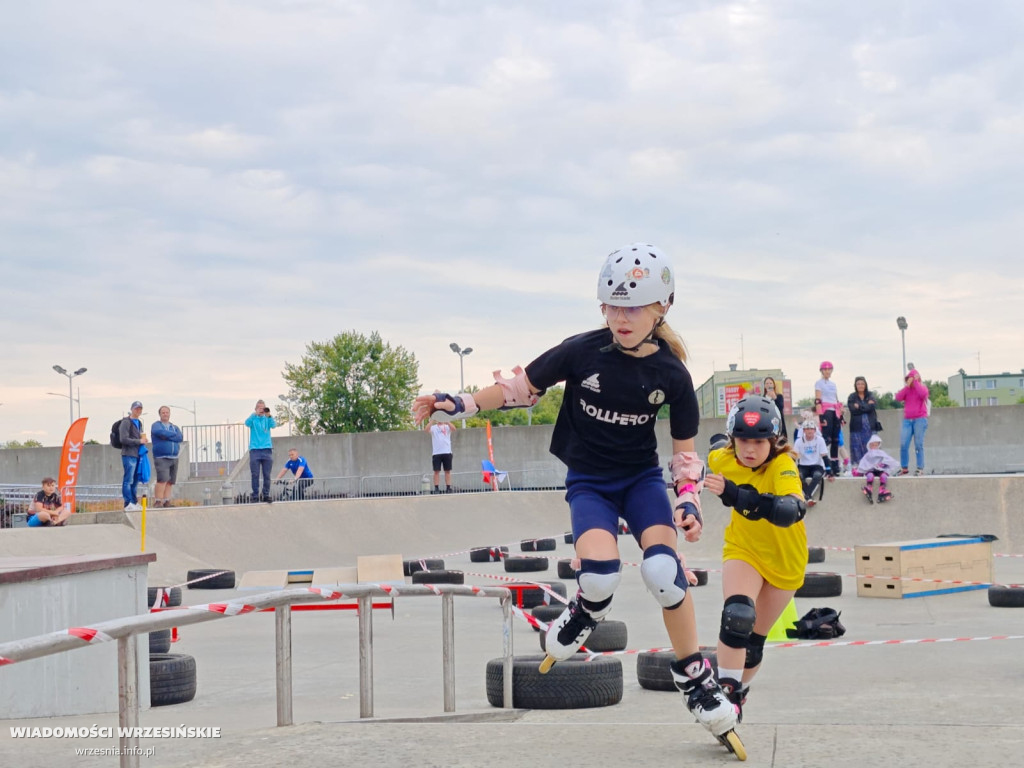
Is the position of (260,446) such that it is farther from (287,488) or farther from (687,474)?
(687,474)

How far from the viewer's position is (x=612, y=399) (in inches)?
216

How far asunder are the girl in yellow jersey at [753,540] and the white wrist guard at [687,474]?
0.12 metres

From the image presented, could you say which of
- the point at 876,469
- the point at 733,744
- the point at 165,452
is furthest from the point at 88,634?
the point at 876,469

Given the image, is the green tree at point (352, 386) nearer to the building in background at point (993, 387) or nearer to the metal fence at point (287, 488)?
the metal fence at point (287, 488)

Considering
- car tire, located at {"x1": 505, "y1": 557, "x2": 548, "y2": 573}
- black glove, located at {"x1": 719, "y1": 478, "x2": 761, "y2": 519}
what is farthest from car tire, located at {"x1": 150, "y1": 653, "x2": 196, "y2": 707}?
car tire, located at {"x1": 505, "y1": 557, "x2": 548, "y2": 573}

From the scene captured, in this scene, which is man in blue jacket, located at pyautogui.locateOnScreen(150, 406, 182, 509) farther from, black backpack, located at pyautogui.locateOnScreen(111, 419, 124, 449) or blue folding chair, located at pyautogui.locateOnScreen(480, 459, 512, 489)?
blue folding chair, located at pyautogui.locateOnScreen(480, 459, 512, 489)

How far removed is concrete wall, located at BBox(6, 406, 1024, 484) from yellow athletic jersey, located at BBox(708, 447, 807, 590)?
28197 mm

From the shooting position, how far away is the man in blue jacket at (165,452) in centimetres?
2127

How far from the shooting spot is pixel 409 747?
4.89m

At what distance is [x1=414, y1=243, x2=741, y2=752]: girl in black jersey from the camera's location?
17.7ft

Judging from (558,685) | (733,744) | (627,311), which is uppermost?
(627,311)

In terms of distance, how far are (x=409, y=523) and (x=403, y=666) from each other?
16.4m

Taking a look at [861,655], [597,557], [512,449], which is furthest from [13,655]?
[512,449]

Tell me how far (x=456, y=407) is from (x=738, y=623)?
1794mm
